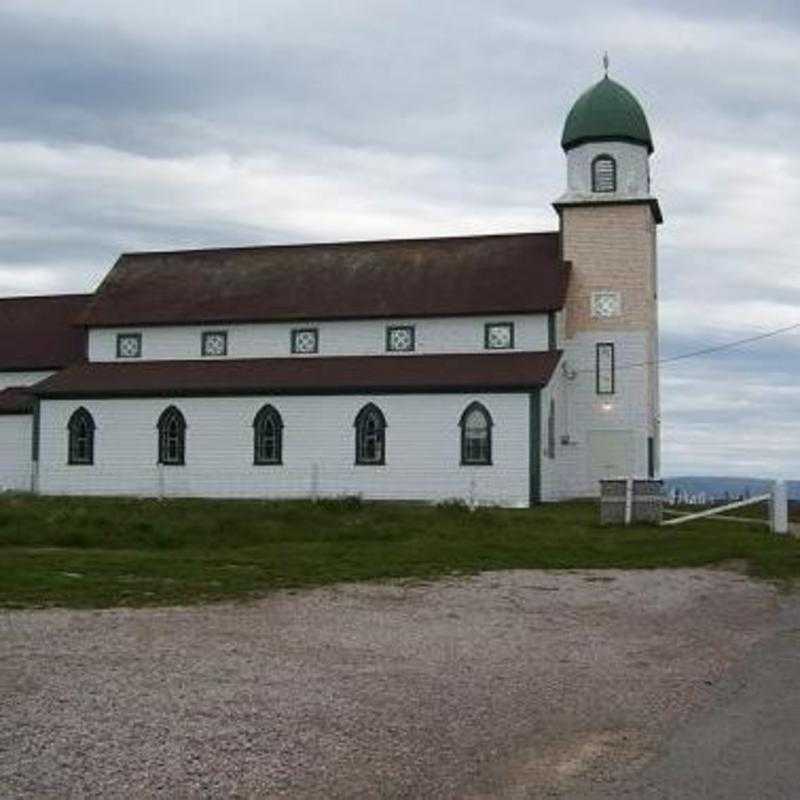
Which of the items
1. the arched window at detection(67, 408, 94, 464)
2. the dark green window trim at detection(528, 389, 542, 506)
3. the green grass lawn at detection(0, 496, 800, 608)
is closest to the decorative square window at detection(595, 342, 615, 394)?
the dark green window trim at detection(528, 389, 542, 506)

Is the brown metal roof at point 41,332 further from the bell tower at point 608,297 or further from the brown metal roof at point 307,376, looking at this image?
the bell tower at point 608,297

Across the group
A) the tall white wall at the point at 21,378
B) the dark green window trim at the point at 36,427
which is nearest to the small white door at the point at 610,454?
the dark green window trim at the point at 36,427

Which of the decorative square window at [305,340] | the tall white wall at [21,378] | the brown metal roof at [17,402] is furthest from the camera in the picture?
the tall white wall at [21,378]

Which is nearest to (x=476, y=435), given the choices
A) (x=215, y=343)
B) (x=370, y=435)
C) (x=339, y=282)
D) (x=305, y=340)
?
(x=370, y=435)

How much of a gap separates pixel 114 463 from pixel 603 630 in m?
31.9

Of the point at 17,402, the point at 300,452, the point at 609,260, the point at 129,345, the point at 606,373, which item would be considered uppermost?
the point at 609,260

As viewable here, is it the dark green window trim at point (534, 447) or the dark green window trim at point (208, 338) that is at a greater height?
the dark green window trim at point (208, 338)

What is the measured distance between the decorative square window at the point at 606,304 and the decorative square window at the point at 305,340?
9.53 m

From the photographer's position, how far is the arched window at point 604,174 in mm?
43688

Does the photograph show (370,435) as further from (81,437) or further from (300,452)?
(81,437)

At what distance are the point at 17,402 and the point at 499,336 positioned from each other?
678 inches

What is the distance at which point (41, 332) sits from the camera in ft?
163

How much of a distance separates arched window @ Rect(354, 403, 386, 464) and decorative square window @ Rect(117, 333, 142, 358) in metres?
9.97

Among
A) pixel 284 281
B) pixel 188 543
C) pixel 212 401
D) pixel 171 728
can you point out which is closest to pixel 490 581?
pixel 188 543
